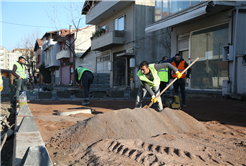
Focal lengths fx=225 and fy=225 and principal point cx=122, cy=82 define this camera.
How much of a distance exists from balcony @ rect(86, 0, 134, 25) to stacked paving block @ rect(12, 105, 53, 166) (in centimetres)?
1406

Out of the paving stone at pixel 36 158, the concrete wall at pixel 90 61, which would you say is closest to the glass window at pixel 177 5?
the paving stone at pixel 36 158

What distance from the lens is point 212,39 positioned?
10.9 m

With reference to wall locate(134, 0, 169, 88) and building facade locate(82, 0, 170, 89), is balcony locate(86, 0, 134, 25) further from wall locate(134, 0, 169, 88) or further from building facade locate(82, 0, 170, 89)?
wall locate(134, 0, 169, 88)

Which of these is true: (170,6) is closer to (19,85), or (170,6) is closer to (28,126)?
(19,85)

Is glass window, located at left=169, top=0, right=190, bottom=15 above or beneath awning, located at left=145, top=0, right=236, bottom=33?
above

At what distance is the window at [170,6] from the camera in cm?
1136

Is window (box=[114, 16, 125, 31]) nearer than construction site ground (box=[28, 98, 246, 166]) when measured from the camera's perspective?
No

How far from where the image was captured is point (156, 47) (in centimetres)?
1781

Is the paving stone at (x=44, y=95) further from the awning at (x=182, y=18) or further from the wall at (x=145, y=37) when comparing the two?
the wall at (x=145, y=37)

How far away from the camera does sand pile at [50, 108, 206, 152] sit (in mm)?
3732

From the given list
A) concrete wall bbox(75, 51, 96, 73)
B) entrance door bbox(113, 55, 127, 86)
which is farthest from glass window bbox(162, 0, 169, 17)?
concrete wall bbox(75, 51, 96, 73)

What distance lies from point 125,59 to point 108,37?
2.25 meters

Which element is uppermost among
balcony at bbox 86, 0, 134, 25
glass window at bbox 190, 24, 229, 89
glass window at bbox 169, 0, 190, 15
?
balcony at bbox 86, 0, 134, 25

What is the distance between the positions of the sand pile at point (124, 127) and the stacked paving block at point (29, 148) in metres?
0.44
